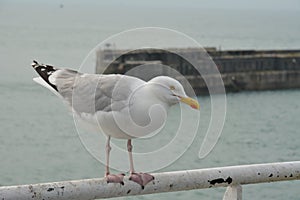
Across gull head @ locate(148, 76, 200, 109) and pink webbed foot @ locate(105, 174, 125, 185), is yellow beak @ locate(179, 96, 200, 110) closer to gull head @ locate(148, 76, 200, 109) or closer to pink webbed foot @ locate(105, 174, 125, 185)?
gull head @ locate(148, 76, 200, 109)

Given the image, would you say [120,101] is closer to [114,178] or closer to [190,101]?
[190,101]

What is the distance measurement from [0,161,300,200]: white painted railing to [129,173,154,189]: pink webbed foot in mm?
14

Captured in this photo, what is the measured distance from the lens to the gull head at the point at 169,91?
100 inches

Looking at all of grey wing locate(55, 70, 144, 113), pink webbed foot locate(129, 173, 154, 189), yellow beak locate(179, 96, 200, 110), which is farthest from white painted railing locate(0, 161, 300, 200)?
grey wing locate(55, 70, 144, 113)

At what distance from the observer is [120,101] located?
8.73ft

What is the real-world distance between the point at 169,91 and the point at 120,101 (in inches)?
8.8

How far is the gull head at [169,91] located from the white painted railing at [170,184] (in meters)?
0.29

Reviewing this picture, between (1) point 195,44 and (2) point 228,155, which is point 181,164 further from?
(1) point 195,44

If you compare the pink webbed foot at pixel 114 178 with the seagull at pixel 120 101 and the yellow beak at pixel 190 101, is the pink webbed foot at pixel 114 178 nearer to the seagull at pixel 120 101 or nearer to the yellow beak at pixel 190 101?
the seagull at pixel 120 101

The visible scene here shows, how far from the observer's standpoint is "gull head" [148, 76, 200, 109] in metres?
2.55

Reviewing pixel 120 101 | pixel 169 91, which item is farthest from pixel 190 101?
pixel 120 101

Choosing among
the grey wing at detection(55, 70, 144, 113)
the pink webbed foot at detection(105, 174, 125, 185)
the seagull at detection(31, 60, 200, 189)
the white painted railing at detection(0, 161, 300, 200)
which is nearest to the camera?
the white painted railing at detection(0, 161, 300, 200)

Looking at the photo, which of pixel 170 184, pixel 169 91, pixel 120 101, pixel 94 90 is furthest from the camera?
pixel 94 90

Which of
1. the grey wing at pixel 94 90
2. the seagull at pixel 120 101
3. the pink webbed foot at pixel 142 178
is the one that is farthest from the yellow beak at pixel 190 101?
the pink webbed foot at pixel 142 178
